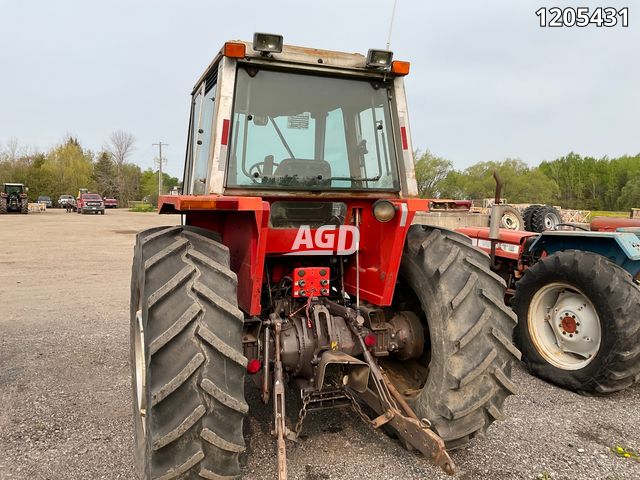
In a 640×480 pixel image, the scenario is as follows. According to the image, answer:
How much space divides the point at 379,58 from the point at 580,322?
3.23m

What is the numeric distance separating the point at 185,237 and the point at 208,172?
1.40 feet

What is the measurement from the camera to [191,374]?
218 centimetres

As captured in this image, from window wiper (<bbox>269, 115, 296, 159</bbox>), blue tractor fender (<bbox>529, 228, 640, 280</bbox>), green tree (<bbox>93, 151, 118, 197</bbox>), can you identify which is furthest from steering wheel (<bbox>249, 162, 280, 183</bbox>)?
green tree (<bbox>93, 151, 118, 197</bbox>)

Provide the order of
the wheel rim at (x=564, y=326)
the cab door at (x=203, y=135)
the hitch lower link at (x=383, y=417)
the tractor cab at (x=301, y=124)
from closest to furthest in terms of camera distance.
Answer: the hitch lower link at (x=383, y=417)
the tractor cab at (x=301, y=124)
the cab door at (x=203, y=135)
the wheel rim at (x=564, y=326)

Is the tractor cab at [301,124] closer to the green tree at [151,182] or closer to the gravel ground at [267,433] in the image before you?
the gravel ground at [267,433]

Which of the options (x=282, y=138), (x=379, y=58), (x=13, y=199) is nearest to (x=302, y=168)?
(x=282, y=138)

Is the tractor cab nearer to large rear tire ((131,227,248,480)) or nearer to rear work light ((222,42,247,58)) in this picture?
rear work light ((222,42,247,58))

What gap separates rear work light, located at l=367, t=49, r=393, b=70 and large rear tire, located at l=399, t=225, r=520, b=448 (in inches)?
52.4

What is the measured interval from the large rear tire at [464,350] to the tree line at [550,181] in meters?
47.3

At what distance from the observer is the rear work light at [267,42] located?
2.76 meters

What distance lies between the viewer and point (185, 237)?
269 cm

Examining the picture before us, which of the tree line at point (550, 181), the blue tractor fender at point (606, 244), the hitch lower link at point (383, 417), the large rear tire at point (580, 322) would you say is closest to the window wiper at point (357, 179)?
the hitch lower link at point (383, 417)

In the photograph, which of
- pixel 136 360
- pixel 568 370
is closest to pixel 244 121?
pixel 136 360

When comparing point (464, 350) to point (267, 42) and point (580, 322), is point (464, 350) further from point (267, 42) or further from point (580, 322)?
point (580, 322)
